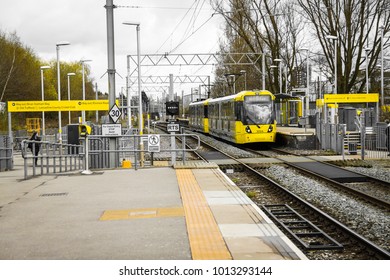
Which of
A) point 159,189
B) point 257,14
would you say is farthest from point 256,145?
point 159,189

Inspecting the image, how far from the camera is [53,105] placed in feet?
89.1

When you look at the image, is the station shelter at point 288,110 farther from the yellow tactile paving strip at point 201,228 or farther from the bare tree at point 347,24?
the yellow tactile paving strip at point 201,228

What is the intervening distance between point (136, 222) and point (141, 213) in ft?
2.67

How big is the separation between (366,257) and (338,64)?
28.1 metres

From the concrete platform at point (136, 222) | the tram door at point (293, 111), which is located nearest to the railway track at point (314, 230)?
the concrete platform at point (136, 222)

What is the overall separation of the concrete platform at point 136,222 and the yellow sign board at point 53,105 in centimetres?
1297

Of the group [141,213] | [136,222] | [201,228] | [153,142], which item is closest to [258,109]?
[153,142]

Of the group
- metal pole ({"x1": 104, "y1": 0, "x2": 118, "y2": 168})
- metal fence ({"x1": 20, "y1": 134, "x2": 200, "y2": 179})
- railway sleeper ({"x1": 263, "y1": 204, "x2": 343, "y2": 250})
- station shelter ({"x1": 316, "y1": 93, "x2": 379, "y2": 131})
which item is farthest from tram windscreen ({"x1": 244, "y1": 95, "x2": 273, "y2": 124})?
railway sleeper ({"x1": 263, "y1": 204, "x2": 343, "y2": 250})

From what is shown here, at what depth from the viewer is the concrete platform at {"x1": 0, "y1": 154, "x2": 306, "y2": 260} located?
21.6 feet

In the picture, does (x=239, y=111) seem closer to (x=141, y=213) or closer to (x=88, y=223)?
(x=141, y=213)

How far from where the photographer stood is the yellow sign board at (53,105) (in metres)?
26.3

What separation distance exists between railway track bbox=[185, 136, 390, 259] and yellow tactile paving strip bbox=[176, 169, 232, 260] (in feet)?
4.32
